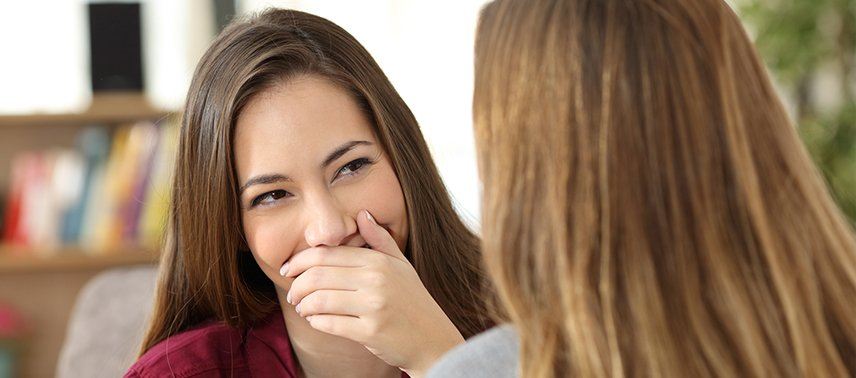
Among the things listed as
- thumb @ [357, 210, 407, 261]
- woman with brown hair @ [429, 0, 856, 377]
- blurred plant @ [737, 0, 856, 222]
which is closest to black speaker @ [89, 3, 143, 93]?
blurred plant @ [737, 0, 856, 222]

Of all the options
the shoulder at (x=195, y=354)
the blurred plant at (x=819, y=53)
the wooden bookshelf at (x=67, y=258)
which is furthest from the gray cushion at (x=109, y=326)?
the blurred plant at (x=819, y=53)

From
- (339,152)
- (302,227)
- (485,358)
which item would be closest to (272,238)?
(302,227)

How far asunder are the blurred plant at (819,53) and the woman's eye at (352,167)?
8.37 feet

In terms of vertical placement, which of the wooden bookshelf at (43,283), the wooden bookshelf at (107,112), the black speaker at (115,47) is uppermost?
the black speaker at (115,47)

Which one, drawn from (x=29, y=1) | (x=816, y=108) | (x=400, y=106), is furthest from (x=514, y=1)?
(x=29, y=1)

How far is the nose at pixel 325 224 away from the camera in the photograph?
1439mm

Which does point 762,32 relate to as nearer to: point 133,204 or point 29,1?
point 133,204

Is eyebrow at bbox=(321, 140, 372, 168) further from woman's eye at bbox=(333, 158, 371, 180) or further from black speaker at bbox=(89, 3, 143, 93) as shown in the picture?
black speaker at bbox=(89, 3, 143, 93)

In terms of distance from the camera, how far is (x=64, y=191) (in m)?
3.70

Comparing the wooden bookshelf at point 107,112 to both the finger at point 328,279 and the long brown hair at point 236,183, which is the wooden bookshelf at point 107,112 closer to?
the long brown hair at point 236,183

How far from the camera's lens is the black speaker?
3721mm

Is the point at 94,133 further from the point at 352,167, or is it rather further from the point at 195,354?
the point at 352,167

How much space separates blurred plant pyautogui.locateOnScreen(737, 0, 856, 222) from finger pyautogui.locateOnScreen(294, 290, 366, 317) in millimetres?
2655

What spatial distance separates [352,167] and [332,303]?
0.20m
